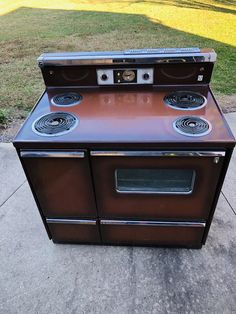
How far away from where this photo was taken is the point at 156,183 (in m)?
1.57

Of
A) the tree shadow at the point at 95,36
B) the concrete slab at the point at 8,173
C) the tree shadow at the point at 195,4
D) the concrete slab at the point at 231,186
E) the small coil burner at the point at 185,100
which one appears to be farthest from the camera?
the tree shadow at the point at 195,4

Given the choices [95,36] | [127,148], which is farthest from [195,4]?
[127,148]

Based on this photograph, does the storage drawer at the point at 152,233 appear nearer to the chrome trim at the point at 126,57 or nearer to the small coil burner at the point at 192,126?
the small coil burner at the point at 192,126

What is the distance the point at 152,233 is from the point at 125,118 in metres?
0.81

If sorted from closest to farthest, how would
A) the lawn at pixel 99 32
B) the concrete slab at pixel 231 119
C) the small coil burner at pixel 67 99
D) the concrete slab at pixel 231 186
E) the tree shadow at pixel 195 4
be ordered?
1. the small coil burner at pixel 67 99
2. the concrete slab at pixel 231 186
3. the concrete slab at pixel 231 119
4. the lawn at pixel 99 32
5. the tree shadow at pixel 195 4

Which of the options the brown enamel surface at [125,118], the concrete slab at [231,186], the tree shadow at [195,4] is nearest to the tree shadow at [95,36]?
the concrete slab at [231,186]

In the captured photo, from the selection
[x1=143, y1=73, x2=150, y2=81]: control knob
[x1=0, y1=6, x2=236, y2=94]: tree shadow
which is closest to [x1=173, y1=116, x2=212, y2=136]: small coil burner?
[x1=143, y1=73, x2=150, y2=81]: control knob

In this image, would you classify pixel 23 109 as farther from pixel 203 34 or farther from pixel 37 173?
pixel 203 34

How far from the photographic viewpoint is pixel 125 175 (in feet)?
5.09

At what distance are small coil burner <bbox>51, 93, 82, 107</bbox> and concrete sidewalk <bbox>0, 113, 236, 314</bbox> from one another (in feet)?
3.28

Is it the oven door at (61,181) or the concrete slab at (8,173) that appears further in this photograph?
the concrete slab at (8,173)

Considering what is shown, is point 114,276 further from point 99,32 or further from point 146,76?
point 99,32

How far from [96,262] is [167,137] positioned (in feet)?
3.49

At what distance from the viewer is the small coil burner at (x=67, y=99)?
1720 millimetres
